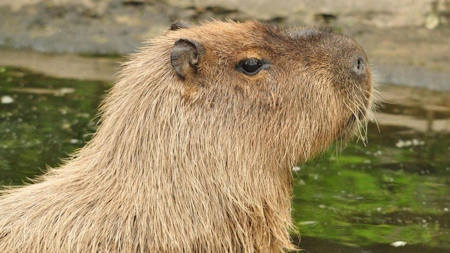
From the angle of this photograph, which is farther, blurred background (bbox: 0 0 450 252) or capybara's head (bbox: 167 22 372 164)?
blurred background (bbox: 0 0 450 252)

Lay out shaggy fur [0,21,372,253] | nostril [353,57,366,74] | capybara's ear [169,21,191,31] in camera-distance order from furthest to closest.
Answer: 1. capybara's ear [169,21,191,31]
2. nostril [353,57,366,74]
3. shaggy fur [0,21,372,253]

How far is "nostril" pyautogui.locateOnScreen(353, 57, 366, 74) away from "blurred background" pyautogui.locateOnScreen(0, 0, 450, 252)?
61 cm

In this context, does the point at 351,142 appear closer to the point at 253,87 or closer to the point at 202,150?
the point at 253,87

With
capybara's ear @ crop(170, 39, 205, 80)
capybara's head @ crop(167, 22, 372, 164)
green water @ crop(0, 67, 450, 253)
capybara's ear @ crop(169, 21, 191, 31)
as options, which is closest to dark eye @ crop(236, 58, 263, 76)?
capybara's head @ crop(167, 22, 372, 164)

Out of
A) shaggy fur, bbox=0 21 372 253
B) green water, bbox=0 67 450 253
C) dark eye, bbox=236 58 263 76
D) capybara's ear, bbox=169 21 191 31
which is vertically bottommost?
green water, bbox=0 67 450 253

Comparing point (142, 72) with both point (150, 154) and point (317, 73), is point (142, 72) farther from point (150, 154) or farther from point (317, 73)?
point (317, 73)

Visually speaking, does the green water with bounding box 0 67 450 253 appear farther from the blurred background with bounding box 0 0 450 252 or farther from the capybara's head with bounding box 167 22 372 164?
the capybara's head with bounding box 167 22 372 164

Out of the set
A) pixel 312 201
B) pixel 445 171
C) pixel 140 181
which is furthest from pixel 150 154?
pixel 445 171

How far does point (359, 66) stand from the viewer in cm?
423

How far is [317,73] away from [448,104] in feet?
15.1

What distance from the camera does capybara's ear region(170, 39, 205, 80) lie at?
13.0ft

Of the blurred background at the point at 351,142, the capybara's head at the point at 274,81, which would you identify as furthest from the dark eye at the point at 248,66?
the blurred background at the point at 351,142

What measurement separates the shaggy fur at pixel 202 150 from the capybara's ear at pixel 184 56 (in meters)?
0.04

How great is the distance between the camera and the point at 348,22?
9578 millimetres
